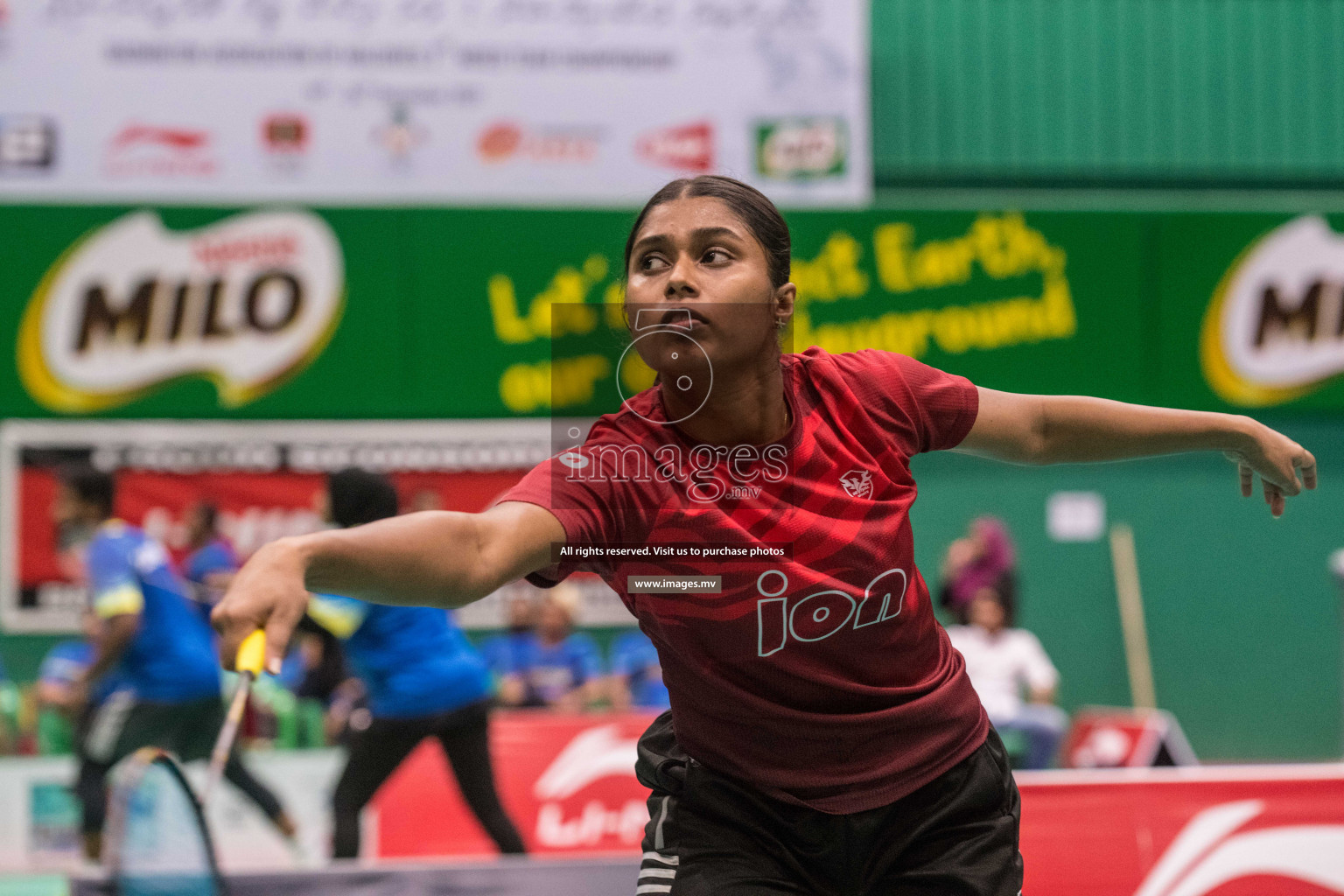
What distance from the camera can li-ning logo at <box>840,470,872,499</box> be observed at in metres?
2.04

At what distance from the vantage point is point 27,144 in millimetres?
9117

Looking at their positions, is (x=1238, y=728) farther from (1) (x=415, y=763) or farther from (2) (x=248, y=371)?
(2) (x=248, y=371)

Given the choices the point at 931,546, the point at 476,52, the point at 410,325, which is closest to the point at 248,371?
the point at 410,325

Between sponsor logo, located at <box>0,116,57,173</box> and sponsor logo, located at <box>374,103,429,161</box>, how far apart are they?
7.03 ft

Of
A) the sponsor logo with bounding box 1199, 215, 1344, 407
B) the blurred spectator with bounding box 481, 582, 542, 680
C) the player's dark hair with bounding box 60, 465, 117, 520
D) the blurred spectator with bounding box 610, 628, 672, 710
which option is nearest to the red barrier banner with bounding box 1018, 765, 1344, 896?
the player's dark hair with bounding box 60, 465, 117, 520

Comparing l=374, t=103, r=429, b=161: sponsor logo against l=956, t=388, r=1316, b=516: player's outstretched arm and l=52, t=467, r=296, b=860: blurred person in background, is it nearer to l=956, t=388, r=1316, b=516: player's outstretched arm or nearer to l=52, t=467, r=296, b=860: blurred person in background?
l=52, t=467, r=296, b=860: blurred person in background

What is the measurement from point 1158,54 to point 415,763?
26.1 feet

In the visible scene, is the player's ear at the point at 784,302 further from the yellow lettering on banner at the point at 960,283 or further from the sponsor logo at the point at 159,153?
the sponsor logo at the point at 159,153

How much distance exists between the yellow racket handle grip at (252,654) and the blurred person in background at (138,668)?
15.0 ft

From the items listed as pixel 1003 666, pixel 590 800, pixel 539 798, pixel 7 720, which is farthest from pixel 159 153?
pixel 1003 666

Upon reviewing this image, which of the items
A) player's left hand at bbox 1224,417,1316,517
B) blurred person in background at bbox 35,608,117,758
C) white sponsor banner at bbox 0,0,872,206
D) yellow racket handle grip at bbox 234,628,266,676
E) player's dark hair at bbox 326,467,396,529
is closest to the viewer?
yellow racket handle grip at bbox 234,628,266,676

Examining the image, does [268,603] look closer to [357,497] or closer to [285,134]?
[357,497]

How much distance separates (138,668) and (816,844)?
177 inches

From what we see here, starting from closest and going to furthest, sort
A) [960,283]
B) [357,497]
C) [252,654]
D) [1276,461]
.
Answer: [252,654] < [1276,461] < [357,497] < [960,283]
